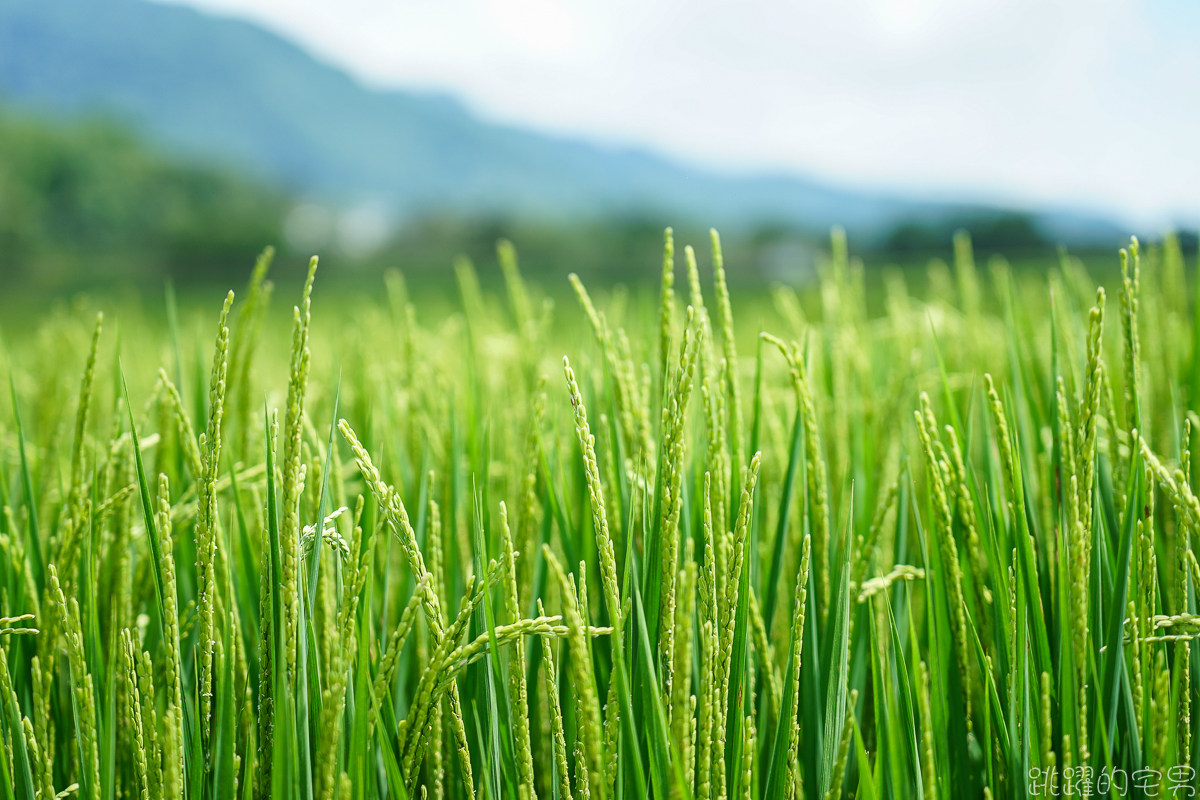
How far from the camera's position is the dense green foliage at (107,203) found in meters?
23.9

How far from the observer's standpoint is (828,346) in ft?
4.12

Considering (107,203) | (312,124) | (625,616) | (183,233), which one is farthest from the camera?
(312,124)

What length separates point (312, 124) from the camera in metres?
118

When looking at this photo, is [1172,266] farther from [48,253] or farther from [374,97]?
[374,97]

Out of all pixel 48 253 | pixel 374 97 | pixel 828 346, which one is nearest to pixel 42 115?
pixel 48 253

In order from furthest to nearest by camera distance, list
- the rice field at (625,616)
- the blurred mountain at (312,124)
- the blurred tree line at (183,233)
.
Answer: the blurred mountain at (312,124) < the blurred tree line at (183,233) < the rice field at (625,616)

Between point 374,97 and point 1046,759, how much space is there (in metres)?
153

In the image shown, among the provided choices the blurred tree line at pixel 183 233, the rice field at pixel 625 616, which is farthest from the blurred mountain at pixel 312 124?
the rice field at pixel 625 616

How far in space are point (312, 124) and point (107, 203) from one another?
103 meters

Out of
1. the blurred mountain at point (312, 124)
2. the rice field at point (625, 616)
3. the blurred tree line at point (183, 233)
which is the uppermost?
the blurred mountain at point (312, 124)

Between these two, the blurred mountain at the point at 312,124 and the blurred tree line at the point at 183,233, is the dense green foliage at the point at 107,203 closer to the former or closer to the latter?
the blurred tree line at the point at 183,233

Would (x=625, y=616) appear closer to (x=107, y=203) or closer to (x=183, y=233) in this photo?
(x=183, y=233)

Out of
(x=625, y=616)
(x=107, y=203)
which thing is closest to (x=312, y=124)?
(x=107, y=203)

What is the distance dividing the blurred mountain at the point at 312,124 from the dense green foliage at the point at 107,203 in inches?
2447
